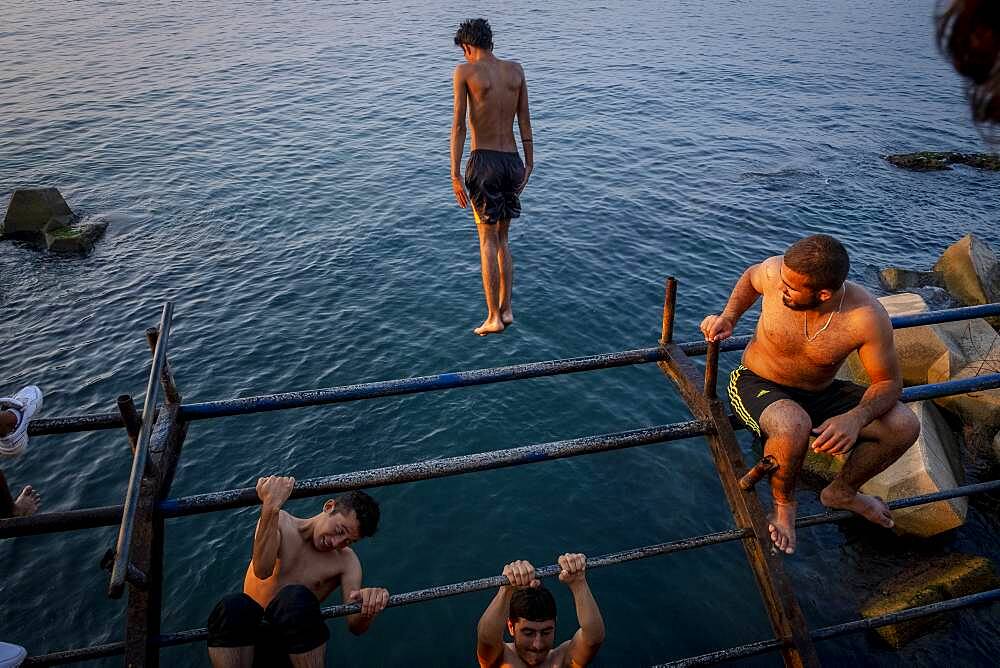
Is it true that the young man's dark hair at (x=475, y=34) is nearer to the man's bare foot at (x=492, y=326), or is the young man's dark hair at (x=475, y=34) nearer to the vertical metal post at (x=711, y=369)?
the man's bare foot at (x=492, y=326)

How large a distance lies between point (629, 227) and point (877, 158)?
523 inches

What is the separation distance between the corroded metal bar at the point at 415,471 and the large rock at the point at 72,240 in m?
20.9

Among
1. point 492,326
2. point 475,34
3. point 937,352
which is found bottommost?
point 937,352

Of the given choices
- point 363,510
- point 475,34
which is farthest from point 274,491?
point 475,34

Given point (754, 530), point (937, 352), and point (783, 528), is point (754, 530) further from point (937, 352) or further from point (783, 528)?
point (937, 352)

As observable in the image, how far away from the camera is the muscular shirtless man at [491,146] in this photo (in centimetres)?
691

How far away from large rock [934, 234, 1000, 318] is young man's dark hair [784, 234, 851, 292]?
15.2 meters

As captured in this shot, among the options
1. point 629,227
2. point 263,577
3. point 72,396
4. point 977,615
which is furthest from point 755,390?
point 629,227

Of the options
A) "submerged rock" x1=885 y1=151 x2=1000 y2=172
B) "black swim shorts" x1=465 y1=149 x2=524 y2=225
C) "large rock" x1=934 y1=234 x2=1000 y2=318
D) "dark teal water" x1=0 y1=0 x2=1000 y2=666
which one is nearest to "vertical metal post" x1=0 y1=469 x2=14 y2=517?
"black swim shorts" x1=465 y1=149 x2=524 y2=225

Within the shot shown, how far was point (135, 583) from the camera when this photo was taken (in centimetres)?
352

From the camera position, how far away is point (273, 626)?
4117mm

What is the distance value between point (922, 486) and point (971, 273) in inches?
373

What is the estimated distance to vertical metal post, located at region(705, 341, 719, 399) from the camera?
4.43 meters

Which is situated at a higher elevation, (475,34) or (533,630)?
Result: (475,34)
